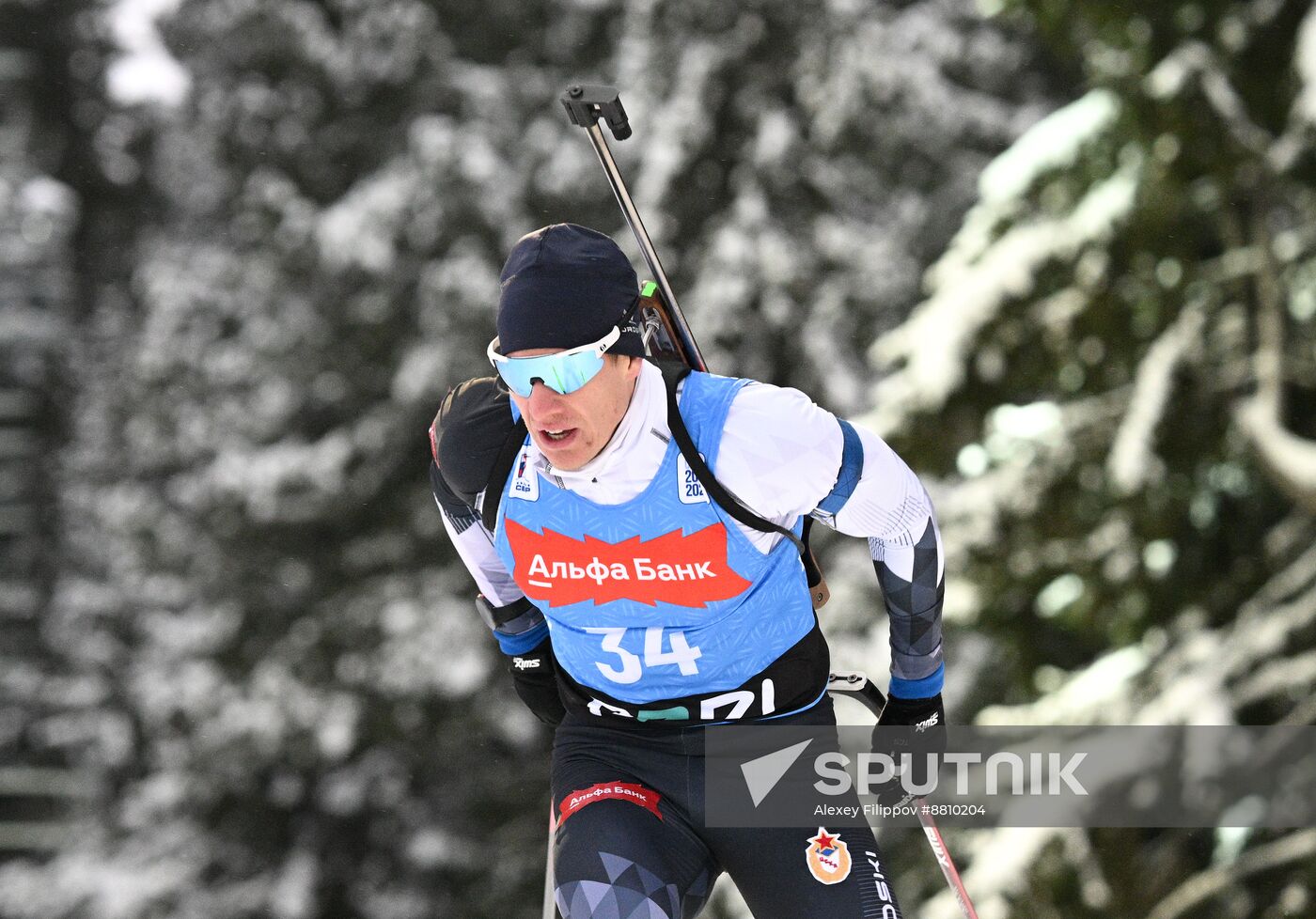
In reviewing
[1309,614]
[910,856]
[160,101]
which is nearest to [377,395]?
[160,101]

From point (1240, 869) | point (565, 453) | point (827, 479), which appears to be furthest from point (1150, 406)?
point (565, 453)

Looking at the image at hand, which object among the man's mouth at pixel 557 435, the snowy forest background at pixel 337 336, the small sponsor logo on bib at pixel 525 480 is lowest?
the man's mouth at pixel 557 435

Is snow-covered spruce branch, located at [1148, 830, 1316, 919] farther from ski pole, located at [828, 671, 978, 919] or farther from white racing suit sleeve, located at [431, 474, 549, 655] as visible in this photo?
white racing suit sleeve, located at [431, 474, 549, 655]

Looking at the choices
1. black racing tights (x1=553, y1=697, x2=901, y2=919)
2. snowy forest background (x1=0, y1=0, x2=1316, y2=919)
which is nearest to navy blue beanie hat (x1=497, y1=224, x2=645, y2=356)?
black racing tights (x1=553, y1=697, x2=901, y2=919)

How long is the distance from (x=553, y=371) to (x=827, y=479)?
0.60 meters

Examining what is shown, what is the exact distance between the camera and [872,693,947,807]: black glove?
2.88 metres

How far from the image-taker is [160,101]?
9633 mm

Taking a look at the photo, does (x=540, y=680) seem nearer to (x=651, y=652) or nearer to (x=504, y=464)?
(x=651, y=652)

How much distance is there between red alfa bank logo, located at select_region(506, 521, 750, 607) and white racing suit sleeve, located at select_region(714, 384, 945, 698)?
102 mm

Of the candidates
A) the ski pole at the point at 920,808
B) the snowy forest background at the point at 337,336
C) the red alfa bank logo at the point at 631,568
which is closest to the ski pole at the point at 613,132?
the red alfa bank logo at the point at 631,568

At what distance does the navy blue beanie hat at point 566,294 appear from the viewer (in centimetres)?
238

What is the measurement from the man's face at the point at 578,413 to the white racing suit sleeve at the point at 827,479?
23 centimetres

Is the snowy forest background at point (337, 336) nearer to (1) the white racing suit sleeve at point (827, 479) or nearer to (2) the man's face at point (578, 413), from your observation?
(1) the white racing suit sleeve at point (827, 479)

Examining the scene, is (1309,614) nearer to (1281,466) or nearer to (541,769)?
(1281,466)
